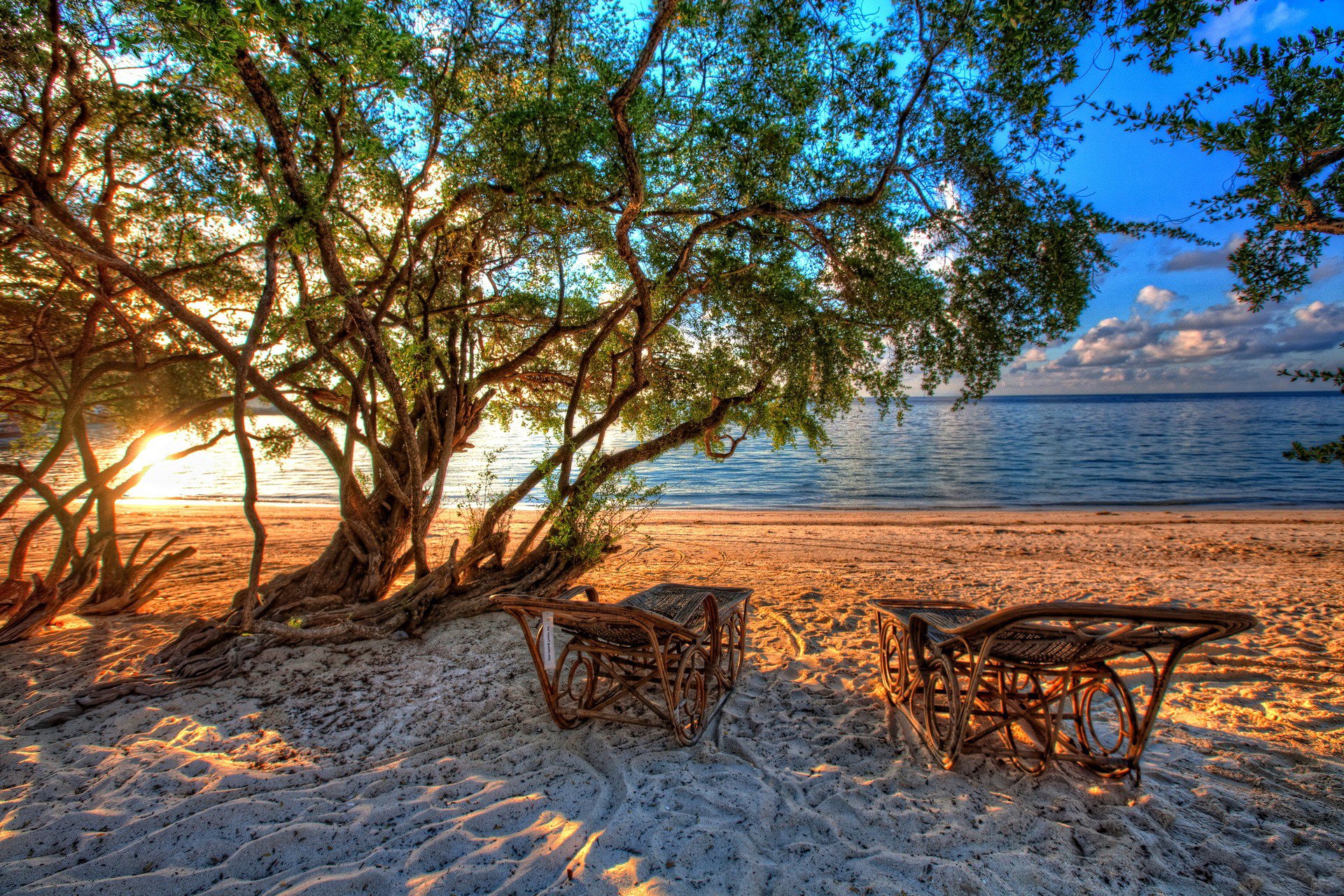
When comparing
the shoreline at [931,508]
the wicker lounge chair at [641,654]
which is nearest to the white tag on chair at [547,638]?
the wicker lounge chair at [641,654]

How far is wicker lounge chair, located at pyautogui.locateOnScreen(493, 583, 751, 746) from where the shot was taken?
334 cm

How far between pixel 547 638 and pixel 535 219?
3.70m

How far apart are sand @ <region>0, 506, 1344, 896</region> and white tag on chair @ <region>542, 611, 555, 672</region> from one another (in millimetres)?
484

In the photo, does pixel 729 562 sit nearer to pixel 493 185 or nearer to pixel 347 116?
pixel 493 185

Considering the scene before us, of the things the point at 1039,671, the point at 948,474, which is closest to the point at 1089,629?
the point at 1039,671

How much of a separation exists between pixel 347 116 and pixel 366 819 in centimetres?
480

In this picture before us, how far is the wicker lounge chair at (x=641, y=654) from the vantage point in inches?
132

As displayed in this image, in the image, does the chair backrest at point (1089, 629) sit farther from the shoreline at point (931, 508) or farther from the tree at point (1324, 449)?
the shoreline at point (931, 508)

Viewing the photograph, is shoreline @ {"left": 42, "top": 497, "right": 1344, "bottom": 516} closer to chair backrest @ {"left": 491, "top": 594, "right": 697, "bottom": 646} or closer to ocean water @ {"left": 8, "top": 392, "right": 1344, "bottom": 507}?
ocean water @ {"left": 8, "top": 392, "right": 1344, "bottom": 507}

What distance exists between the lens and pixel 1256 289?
423 centimetres

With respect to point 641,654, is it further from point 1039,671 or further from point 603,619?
point 1039,671

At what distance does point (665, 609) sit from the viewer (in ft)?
13.5

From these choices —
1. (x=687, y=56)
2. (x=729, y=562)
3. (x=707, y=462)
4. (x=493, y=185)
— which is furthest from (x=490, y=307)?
(x=707, y=462)

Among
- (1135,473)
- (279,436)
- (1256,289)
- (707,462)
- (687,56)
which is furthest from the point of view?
(707,462)
